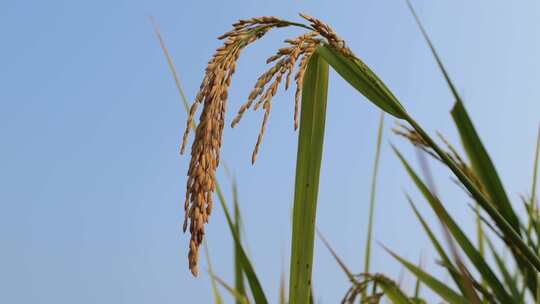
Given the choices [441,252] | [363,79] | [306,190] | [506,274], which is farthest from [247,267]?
[506,274]

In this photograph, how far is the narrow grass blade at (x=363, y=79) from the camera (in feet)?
3.94

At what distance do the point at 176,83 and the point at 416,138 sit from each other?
2.42 feet

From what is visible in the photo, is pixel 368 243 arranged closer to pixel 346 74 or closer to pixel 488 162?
pixel 488 162

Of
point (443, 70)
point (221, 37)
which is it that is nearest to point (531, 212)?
point (443, 70)

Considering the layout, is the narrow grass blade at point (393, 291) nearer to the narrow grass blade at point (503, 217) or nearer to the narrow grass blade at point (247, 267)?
the narrow grass blade at point (503, 217)

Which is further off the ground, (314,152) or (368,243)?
(314,152)

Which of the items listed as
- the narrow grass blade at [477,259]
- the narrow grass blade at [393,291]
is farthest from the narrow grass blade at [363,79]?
the narrow grass blade at [393,291]

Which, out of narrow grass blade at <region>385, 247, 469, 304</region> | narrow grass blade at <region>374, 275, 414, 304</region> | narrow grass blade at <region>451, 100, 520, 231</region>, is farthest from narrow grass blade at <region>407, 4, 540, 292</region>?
narrow grass blade at <region>374, 275, 414, 304</region>

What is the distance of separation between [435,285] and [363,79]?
92 centimetres

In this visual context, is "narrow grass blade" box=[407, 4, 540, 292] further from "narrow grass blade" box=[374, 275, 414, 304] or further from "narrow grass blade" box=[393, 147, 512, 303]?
"narrow grass blade" box=[374, 275, 414, 304]

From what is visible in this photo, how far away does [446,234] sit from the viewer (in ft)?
1.98

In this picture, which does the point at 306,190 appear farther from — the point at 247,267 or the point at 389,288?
the point at 389,288

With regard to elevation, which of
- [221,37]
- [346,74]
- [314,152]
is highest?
[221,37]

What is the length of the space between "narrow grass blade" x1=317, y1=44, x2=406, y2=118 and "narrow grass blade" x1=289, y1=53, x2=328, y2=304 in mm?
57
